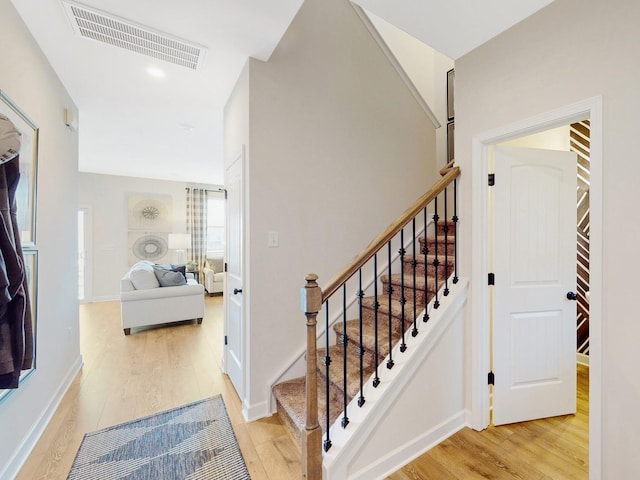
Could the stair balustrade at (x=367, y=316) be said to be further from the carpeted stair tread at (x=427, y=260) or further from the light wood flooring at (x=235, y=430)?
the light wood flooring at (x=235, y=430)

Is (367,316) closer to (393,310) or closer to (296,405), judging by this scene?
(393,310)

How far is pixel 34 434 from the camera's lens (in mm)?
1865

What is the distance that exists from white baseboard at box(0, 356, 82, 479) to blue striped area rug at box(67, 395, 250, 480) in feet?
0.90

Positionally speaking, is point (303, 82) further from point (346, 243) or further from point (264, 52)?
point (346, 243)

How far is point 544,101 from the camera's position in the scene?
1.58 metres

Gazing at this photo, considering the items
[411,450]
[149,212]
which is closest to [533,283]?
[411,450]

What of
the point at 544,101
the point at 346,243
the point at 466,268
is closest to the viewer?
the point at 544,101

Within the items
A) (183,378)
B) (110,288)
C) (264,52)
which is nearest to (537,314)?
(264,52)

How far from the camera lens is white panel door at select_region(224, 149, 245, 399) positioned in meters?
2.30

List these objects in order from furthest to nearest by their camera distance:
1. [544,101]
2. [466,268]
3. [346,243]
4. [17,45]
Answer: [346,243]
[466,268]
[17,45]
[544,101]

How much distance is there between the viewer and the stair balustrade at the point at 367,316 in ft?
4.68

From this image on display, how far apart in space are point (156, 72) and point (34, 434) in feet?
9.12

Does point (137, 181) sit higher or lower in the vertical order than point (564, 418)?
higher

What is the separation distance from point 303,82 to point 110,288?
20.6ft
